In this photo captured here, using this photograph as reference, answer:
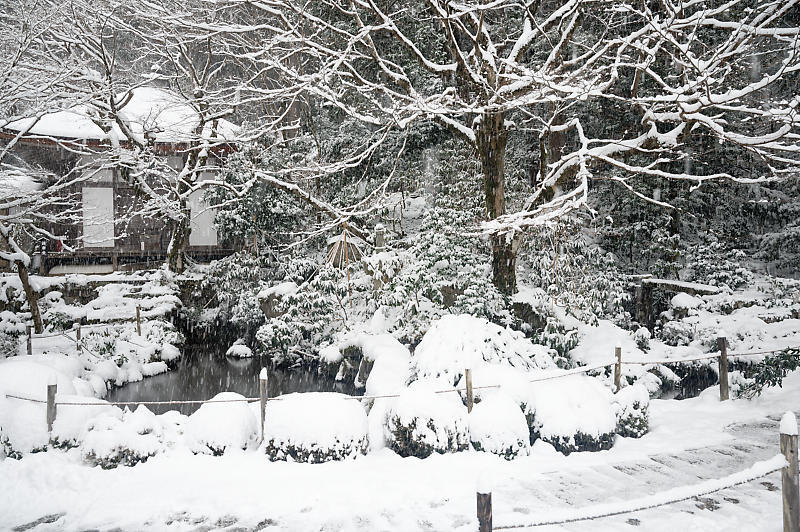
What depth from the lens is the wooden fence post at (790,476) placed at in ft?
12.6

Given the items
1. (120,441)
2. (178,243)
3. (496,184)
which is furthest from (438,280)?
(178,243)

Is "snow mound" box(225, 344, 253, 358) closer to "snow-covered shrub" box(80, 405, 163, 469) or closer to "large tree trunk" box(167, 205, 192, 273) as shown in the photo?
"large tree trunk" box(167, 205, 192, 273)

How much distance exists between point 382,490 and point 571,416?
9.33 feet

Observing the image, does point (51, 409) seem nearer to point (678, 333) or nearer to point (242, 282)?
point (242, 282)

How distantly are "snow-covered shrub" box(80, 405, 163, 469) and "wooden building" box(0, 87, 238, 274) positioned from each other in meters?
11.6

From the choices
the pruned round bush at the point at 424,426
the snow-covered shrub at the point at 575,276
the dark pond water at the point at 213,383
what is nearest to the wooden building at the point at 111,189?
the dark pond water at the point at 213,383

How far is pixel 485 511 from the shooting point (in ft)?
9.75

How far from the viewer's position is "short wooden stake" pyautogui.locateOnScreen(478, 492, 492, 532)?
297 centimetres

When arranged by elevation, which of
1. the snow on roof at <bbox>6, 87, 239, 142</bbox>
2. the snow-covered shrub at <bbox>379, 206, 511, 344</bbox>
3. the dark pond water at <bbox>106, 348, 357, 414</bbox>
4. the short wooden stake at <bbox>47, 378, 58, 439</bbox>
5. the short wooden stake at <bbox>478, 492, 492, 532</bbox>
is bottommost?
the dark pond water at <bbox>106, 348, 357, 414</bbox>

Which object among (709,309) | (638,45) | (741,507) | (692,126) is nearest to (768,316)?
(709,309)

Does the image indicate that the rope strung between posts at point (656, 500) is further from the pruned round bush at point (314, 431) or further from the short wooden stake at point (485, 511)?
the pruned round bush at point (314, 431)

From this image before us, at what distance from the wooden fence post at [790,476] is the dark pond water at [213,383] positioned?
9087 mm

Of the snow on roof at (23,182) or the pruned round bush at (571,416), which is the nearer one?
the pruned round bush at (571,416)

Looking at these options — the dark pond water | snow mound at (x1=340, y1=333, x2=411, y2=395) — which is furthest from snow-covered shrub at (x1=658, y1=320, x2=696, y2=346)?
the dark pond water
